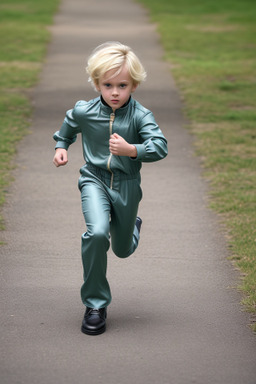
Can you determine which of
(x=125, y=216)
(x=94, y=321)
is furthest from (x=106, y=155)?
(x=94, y=321)

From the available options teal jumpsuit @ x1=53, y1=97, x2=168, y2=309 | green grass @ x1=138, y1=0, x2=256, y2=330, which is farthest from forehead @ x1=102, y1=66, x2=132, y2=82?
green grass @ x1=138, y1=0, x2=256, y2=330

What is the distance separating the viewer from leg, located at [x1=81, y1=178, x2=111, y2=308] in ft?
14.6

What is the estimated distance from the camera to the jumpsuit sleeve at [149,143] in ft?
14.4

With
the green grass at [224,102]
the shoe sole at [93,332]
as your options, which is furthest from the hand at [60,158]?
the green grass at [224,102]

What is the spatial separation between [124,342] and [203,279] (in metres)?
1.31

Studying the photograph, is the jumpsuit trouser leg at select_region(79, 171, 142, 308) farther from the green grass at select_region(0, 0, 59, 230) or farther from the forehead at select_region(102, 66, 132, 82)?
the green grass at select_region(0, 0, 59, 230)

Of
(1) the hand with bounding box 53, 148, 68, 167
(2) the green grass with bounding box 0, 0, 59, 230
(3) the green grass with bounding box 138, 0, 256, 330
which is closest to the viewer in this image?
(1) the hand with bounding box 53, 148, 68, 167

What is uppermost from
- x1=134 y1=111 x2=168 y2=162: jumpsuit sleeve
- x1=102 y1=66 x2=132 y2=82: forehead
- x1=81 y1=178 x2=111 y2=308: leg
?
x1=102 y1=66 x2=132 y2=82: forehead

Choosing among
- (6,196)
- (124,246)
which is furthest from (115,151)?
(6,196)

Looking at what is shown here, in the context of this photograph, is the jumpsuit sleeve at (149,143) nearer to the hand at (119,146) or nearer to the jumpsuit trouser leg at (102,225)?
the hand at (119,146)

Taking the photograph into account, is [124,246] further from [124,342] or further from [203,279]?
[203,279]

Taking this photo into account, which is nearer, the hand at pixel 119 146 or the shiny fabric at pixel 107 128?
the hand at pixel 119 146

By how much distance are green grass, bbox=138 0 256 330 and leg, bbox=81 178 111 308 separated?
3.56ft

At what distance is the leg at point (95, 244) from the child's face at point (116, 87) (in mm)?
497
